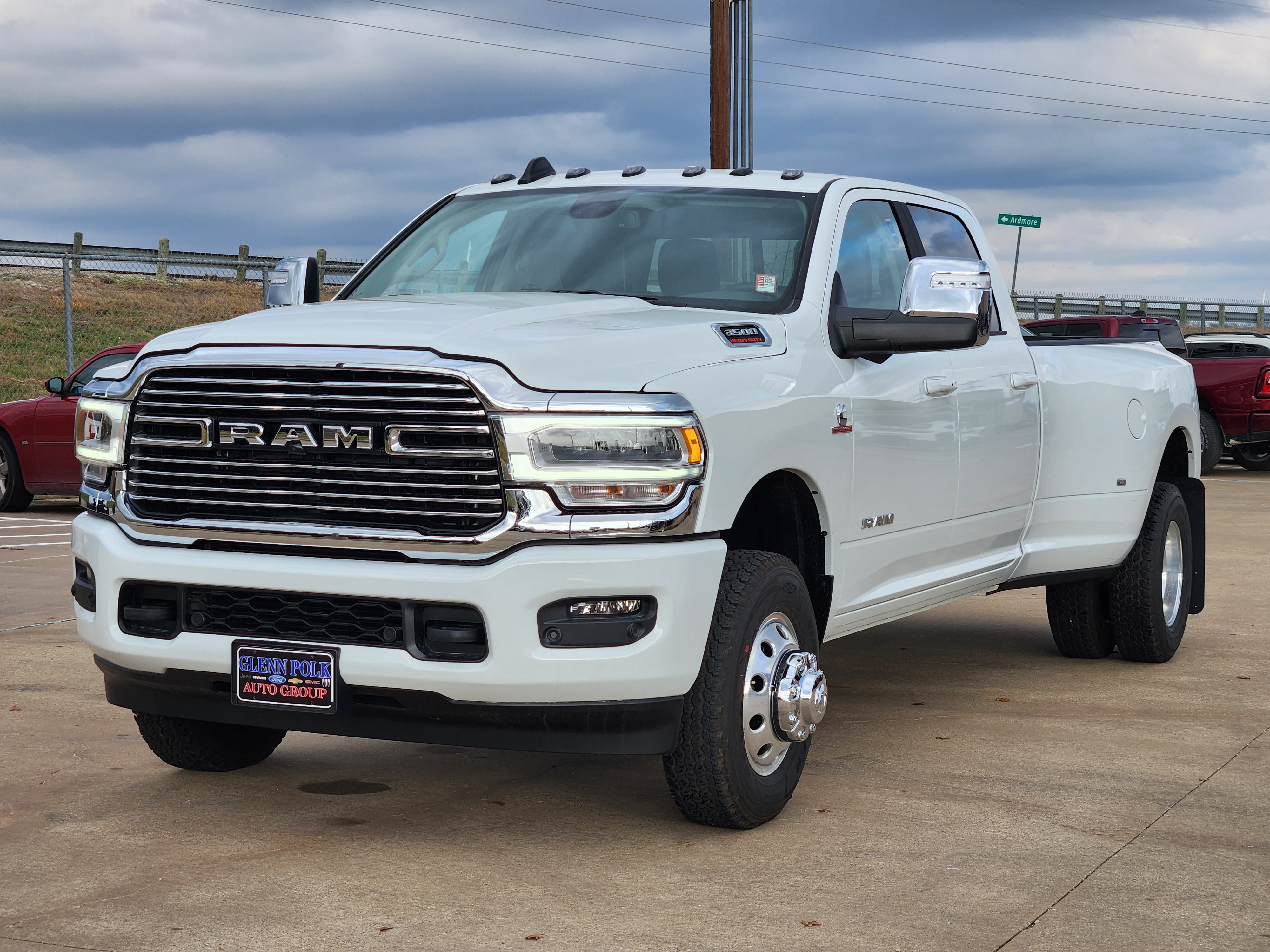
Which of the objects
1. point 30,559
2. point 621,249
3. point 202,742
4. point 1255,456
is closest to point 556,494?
point 621,249

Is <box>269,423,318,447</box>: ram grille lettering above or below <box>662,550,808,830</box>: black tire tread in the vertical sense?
above

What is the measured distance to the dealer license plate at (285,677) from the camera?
13.6ft

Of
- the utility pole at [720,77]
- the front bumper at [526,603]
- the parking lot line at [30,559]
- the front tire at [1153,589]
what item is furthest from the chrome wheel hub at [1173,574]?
the utility pole at [720,77]

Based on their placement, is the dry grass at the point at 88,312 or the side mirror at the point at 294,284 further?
the dry grass at the point at 88,312

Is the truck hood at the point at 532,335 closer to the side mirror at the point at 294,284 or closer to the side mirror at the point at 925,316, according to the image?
the side mirror at the point at 925,316

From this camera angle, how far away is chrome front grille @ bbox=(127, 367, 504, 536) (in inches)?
158

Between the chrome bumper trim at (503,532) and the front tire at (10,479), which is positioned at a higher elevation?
the chrome bumper trim at (503,532)

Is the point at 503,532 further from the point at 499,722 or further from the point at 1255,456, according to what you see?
the point at 1255,456

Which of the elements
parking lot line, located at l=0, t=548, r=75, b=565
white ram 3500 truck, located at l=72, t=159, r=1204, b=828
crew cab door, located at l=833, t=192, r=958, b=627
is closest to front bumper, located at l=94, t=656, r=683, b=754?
white ram 3500 truck, located at l=72, t=159, r=1204, b=828

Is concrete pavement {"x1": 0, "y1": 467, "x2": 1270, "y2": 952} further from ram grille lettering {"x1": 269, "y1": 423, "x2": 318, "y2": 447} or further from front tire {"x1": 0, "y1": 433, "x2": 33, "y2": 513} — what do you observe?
front tire {"x1": 0, "y1": 433, "x2": 33, "y2": 513}

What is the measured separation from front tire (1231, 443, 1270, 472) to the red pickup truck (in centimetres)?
48

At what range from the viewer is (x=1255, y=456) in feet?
70.5

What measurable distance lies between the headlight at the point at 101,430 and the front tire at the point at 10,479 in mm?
11185

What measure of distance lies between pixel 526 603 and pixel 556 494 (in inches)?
11.3
